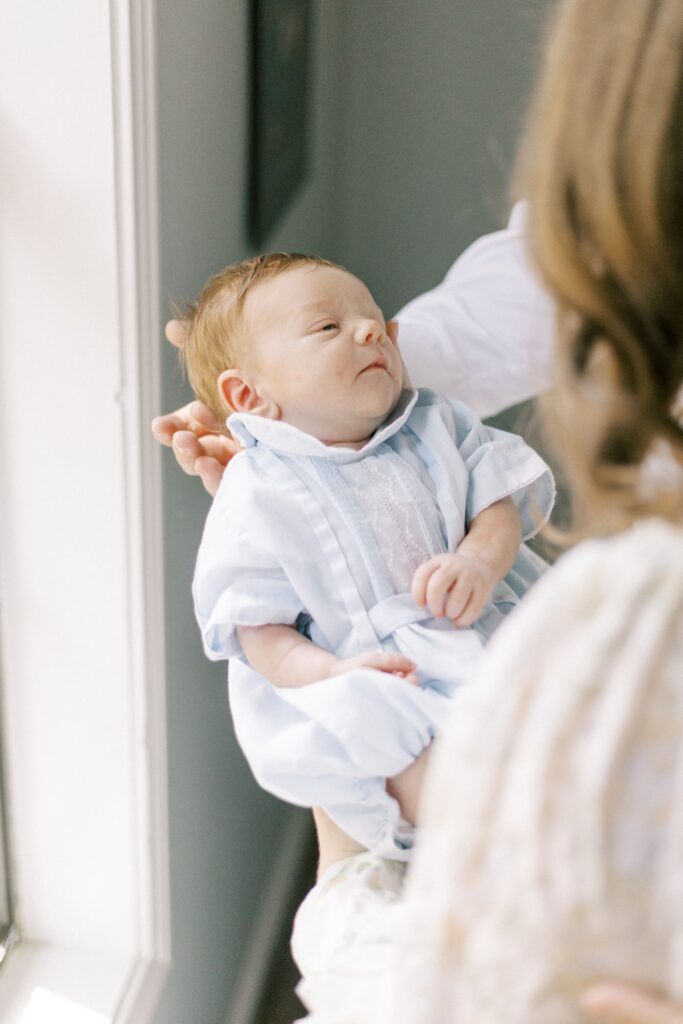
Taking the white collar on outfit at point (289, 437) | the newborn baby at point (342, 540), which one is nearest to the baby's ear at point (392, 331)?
the newborn baby at point (342, 540)

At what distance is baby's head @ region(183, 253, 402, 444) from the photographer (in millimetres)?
1112

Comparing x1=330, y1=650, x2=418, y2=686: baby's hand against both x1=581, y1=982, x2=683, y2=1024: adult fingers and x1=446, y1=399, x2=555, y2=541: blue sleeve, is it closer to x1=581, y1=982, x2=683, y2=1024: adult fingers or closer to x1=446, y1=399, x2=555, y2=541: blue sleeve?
x1=446, y1=399, x2=555, y2=541: blue sleeve

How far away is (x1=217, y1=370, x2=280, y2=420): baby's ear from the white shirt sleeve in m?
0.31

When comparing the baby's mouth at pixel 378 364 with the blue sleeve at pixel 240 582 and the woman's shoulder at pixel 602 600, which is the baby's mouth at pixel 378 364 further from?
the woman's shoulder at pixel 602 600

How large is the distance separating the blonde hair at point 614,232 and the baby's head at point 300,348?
0.44 m

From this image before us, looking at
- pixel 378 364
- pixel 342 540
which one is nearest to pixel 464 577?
pixel 342 540

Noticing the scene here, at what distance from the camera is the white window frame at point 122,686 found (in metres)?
1.09

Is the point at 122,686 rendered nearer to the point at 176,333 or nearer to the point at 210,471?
the point at 210,471

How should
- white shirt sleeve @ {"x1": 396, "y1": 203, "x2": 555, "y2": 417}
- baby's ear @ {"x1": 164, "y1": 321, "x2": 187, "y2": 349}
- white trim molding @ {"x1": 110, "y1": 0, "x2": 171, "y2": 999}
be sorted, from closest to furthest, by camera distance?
white trim molding @ {"x1": 110, "y1": 0, "x2": 171, "y2": 999}, baby's ear @ {"x1": 164, "y1": 321, "x2": 187, "y2": 349}, white shirt sleeve @ {"x1": 396, "y1": 203, "x2": 555, "y2": 417}

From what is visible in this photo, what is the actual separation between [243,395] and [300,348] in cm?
8

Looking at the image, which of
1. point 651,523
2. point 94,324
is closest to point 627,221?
point 651,523

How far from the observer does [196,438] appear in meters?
1.19

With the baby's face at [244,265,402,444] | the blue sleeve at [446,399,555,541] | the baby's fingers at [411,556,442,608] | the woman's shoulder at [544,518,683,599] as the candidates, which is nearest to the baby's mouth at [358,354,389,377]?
the baby's face at [244,265,402,444]

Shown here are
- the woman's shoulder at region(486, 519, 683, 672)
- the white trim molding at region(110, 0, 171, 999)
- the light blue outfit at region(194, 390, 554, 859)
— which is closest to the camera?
the woman's shoulder at region(486, 519, 683, 672)
